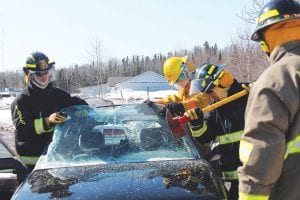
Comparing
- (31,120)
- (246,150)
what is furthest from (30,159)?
(246,150)

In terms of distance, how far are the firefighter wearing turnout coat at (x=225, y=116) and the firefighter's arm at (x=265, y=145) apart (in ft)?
6.83

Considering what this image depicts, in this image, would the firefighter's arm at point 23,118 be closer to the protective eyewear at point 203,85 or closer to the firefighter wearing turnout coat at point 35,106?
the firefighter wearing turnout coat at point 35,106

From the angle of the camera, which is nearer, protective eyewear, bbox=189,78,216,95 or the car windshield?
the car windshield

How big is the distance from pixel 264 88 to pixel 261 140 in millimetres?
243

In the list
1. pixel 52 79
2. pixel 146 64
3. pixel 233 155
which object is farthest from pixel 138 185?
pixel 146 64

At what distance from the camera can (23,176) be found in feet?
13.8

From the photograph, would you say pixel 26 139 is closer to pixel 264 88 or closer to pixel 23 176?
pixel 23 176

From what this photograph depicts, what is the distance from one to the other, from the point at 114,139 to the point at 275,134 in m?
2.42

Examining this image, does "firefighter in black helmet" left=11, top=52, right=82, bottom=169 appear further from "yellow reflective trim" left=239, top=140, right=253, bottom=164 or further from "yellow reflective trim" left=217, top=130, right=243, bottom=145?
"yellow reflective trim" left=239, top=140, right=253, bottom=164

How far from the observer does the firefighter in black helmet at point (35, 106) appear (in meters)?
4.95

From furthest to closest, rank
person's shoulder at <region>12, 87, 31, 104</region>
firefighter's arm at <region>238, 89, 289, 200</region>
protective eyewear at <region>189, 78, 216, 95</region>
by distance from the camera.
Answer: person's shoulder at <region>12, 87, 31, 104</region>, protective eyewear at <region>189, 78, 216, 95</region>, firefighter's arm at <region>238, 89, 289, 200</region>

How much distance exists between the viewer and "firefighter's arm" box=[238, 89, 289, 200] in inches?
83.5

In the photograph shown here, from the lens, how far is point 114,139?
14.3ft

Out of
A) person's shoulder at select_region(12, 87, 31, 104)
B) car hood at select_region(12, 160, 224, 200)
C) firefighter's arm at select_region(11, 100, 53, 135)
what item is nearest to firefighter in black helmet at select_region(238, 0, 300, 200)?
car hood at select_region(12, 160, 224, 200)
